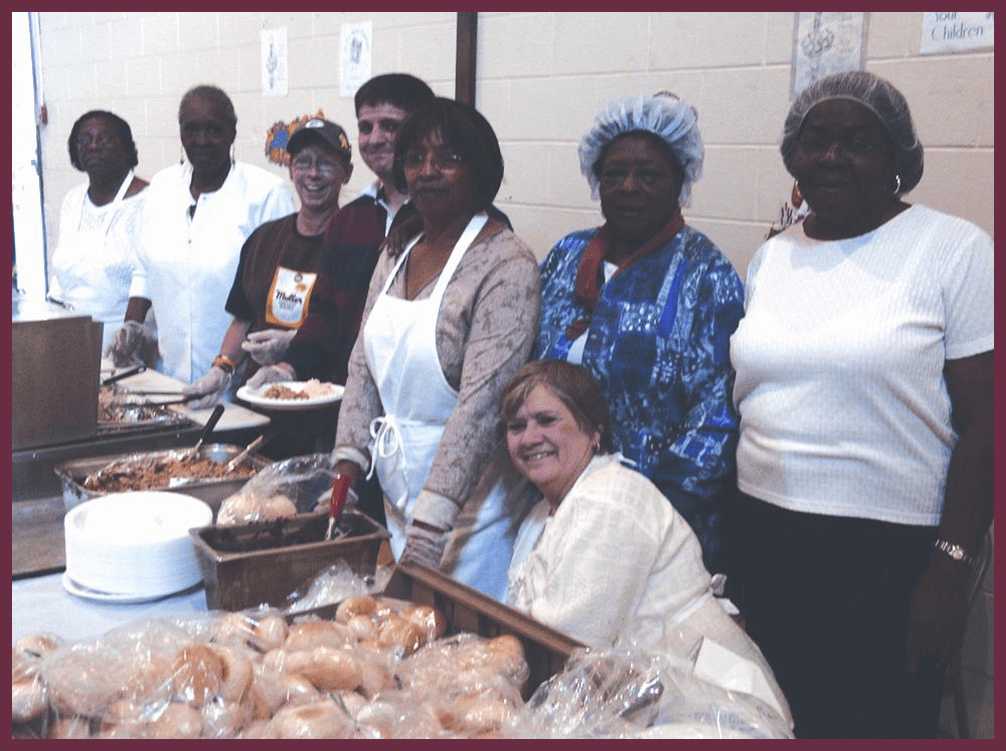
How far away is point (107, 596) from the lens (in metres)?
1.54

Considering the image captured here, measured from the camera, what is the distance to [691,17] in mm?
2631

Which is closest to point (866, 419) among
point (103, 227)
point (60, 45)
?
point (103, 227)

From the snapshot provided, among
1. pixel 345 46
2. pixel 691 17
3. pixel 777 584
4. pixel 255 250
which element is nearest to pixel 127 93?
pixel 345 46

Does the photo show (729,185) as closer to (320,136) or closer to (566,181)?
(566,181)

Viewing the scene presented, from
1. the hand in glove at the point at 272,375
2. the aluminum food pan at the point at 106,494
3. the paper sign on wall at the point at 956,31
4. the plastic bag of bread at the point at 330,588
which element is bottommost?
the plastic bag of bread at the point at 330,588

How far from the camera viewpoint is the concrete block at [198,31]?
4719 millimetres

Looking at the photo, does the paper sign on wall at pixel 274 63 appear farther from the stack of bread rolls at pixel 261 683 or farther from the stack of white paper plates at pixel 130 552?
the stack of bread rolls at pixel 261 683

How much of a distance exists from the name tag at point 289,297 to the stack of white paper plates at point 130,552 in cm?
134

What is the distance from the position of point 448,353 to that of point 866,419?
829 millimetres

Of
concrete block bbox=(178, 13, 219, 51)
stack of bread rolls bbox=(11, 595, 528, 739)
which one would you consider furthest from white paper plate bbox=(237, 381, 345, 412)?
concrete block bbox=(178, 13, 219, 51)

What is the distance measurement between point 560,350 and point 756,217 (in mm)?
896

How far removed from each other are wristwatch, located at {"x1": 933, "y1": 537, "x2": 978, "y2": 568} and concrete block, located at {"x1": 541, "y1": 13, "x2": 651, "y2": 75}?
5.57 feet

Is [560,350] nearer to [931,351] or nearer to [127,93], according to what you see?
[931,351]

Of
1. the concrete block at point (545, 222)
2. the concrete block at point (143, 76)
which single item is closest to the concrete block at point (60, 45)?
the concrete block at point (143, 76)
